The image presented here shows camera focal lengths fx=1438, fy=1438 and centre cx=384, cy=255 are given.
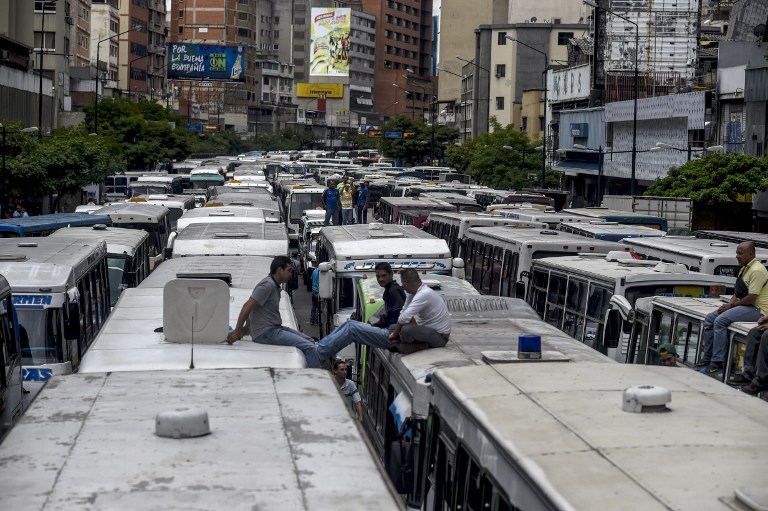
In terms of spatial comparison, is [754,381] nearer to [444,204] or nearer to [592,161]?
[444,204]

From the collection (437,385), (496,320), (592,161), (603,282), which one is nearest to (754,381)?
(496,320)

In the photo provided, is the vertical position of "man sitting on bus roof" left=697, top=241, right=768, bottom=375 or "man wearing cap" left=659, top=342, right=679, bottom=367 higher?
"man sitting on bus roof" left=697, top=241, right=768, bottom=375

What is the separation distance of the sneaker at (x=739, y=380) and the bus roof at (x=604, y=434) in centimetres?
373

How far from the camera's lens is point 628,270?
659 inches

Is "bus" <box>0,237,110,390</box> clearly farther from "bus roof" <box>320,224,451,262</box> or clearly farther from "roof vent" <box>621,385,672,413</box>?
"roof vent" <box>621,385,672,413</box>

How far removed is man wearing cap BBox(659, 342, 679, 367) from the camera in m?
12.3

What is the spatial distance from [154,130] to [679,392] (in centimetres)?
8304

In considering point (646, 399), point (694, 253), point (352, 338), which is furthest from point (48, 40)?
point (646, 399)

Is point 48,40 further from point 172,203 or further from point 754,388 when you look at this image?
point 754,388

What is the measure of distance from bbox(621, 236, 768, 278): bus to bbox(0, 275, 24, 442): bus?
30.4 feet

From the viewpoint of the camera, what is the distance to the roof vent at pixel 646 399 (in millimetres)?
6441

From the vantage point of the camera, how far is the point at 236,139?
566ft

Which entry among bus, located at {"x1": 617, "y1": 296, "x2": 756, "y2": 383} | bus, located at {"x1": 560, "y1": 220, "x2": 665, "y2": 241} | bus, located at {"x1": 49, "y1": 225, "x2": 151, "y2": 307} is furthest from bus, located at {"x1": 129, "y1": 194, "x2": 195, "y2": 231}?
bus, located at {"x1": 617, "y1": 296, "x2": 756, "y2": 383}

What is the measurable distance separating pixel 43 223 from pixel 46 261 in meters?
11.8
